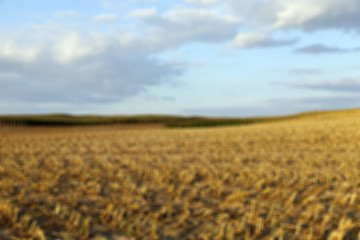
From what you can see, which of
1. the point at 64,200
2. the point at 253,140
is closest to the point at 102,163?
the point at 64,200

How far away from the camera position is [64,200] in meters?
8.20

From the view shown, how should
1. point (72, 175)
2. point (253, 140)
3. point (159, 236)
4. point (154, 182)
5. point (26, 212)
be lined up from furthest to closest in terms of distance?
point (253, 140), point (72, 175), point (154, 182), point (26, 212), point (159, 236)

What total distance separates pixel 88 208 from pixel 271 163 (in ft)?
22.7

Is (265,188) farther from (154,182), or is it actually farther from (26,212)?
(26,212)

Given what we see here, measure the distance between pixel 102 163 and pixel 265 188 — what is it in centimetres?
585

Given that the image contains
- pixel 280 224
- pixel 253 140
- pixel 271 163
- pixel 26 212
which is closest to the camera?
pixel 280 224

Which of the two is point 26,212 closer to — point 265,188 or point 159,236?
point 159,236

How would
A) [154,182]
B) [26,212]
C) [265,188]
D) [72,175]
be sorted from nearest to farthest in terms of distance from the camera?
[26,212] → [265,188] → [154,182] → [72,175]

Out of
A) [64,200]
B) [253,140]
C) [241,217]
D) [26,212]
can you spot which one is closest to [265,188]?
[241,217]

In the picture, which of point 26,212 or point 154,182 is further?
point 154,182

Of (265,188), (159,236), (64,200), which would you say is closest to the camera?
(159,236)

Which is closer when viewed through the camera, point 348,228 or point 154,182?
point 348,228

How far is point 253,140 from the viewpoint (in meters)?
20.3

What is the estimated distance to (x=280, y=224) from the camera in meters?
6.71
